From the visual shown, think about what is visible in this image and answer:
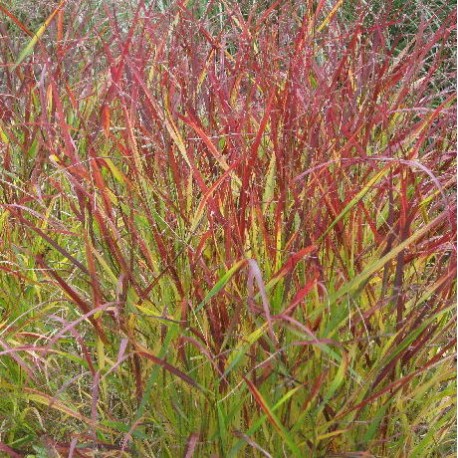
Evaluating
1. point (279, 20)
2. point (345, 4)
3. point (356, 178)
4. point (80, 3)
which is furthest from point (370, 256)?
point (345, 4)

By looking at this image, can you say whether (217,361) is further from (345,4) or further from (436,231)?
(345,4)

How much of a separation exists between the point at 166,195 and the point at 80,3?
3.33 feet

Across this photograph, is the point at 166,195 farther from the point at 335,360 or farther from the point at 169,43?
the point at 169,43

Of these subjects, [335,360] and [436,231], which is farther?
[436,231]

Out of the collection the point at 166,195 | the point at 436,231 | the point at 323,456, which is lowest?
the point at 323,456

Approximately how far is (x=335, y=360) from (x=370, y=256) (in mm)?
209

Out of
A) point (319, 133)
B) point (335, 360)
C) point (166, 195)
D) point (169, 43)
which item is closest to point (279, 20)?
point (169, 43)

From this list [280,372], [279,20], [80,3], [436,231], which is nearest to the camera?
[280,372]

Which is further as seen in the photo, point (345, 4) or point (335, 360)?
point (345, 4)

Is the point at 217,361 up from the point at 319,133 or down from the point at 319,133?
down

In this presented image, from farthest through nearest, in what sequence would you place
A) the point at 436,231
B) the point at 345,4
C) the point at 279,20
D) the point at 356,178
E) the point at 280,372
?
the point at 345,4 → the point at 279,20 → the point at 436,231 → the point at 356,178 → the point at 280,372

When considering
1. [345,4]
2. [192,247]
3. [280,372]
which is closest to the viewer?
[280,372]

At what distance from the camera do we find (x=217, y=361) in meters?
1.51

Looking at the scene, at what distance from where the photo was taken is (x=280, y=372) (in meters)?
1.49
